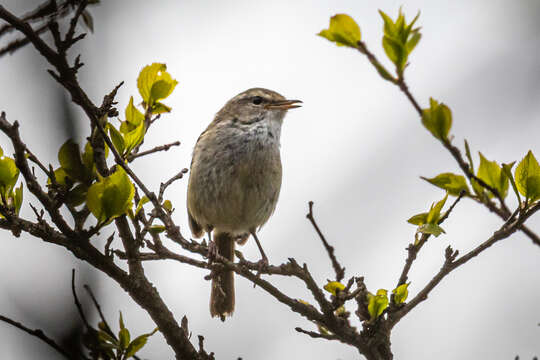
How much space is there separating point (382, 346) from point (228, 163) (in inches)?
110

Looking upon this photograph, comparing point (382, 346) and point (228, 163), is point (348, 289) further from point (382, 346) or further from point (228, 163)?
point (228, 163)

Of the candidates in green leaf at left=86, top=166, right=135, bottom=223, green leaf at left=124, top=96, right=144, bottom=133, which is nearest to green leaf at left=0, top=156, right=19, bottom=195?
green leaf at left=86, top=166, right=135, bottom=223

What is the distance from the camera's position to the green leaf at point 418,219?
2.74 meters

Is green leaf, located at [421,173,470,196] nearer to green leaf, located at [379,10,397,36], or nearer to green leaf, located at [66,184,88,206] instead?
green leaf, located at [379,10,397,36]

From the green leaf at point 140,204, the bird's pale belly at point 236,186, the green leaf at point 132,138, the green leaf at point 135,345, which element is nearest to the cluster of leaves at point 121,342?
the green leaf at point 135,345

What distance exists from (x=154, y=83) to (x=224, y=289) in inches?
125

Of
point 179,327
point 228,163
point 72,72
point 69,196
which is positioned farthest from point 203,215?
point 72,72

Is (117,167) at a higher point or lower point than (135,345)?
higher

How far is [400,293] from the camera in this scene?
9.54ft

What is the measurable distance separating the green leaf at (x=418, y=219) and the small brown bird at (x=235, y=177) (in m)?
2.70

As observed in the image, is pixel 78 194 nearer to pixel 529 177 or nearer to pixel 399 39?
pixel 399 39

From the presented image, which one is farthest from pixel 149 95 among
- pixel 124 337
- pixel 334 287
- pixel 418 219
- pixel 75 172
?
pixel 418 219

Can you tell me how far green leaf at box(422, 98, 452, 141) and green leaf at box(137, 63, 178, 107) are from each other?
1.65m

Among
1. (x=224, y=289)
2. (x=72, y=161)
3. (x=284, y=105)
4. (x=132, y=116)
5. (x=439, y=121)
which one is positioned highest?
(x=284, y=105)
